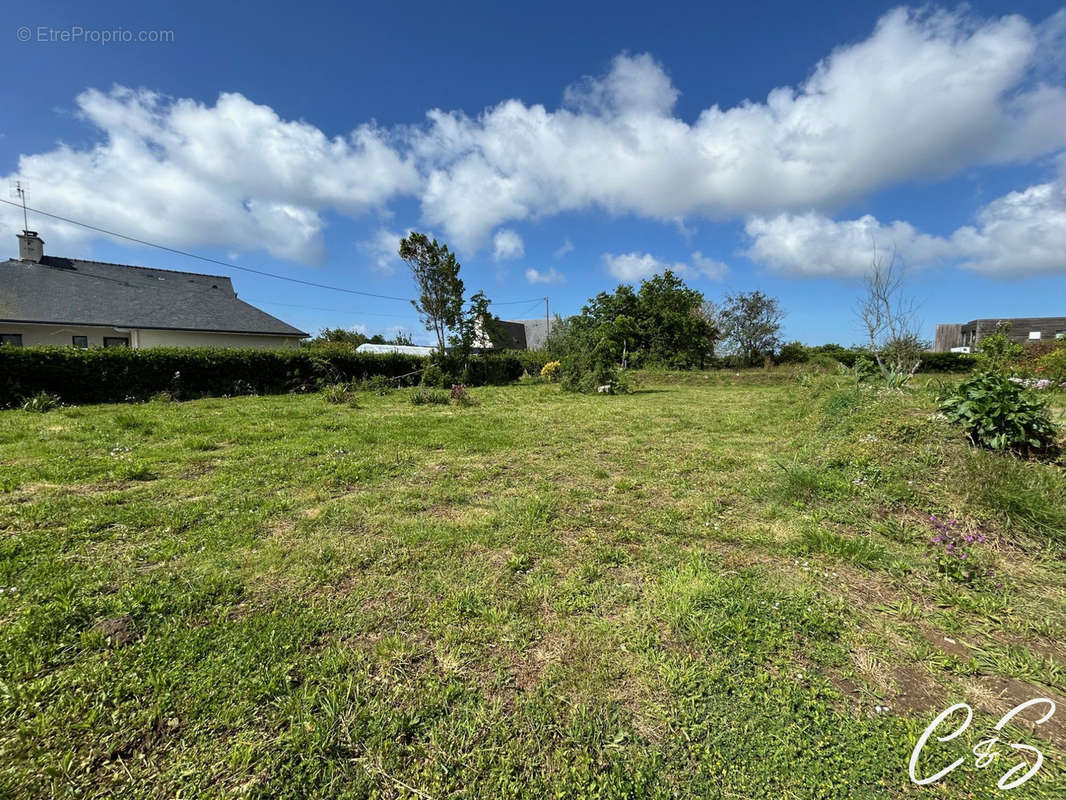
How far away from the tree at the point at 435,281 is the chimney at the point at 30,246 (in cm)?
1482

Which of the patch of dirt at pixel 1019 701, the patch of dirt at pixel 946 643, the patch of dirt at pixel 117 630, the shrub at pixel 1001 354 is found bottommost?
the patch of dirt at pixel 1019 701

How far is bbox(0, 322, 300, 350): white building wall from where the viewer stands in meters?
15.0

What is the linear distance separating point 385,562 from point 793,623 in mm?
2365

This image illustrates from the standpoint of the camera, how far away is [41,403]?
818 centimetres

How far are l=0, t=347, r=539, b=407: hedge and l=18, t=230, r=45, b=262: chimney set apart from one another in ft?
41.6

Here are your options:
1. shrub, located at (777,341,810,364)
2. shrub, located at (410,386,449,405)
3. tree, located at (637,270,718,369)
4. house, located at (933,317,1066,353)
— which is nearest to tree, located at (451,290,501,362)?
shrub, located at (410,386,449,405)

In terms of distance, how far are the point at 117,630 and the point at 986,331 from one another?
48.1 metres

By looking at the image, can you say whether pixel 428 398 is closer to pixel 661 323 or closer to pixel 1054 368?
pixel 1054 368

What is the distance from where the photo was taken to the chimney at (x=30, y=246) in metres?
16.5

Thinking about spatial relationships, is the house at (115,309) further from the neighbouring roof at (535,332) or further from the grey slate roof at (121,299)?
the neighbouring roof at (535,332)

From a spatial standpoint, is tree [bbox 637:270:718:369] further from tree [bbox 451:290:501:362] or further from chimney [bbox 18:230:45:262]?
chimney [bbox 18:230:45:262]

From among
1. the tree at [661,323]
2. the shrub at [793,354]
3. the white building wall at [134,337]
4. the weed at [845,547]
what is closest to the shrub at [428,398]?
the white building wall at [134,337]

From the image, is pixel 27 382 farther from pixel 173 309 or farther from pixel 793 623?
pixel 793 623

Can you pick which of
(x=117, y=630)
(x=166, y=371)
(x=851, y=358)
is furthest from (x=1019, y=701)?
(x=851, y=358)
